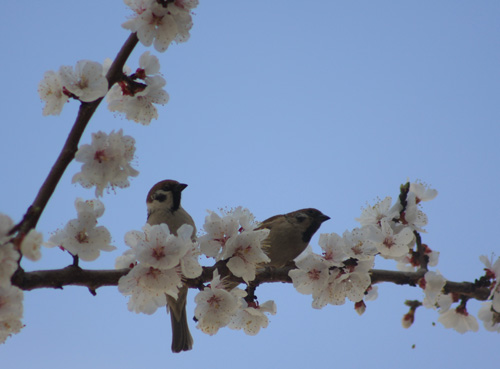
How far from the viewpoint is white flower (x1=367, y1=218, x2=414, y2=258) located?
130 inches

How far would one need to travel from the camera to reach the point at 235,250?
288cm

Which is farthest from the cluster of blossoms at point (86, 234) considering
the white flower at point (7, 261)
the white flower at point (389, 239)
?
the white flower at point (389, 239)

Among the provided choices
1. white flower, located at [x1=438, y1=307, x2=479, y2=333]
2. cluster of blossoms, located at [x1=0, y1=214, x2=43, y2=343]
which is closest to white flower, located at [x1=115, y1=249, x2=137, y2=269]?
cluster of blossoms, located at [x1=0, y1=214, x2=43, y2=343]

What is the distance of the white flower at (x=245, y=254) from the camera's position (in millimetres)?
2826

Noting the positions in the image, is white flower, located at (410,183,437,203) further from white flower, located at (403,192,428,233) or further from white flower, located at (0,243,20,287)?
white flower, located at (0,243,20,287)

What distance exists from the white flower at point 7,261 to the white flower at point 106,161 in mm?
766

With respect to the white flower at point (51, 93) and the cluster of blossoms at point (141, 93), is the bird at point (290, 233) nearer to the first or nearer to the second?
the cluster of blossoms at point (141, 93)

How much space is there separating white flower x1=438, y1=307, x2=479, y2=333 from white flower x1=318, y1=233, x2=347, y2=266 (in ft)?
3.71

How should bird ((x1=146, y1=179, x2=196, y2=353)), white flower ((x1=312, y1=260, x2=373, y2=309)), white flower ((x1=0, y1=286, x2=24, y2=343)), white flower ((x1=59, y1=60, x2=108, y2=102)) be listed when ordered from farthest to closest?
bird ((x1=146, y1=179, x2=196, y2=353)) < white flower ((x1=312, y1=260, x2=373, y2=309)) < white flower ((x1=59, y1=60, x2=108, y2=102)) < white flower ((x1=0, y1=286, x2=24, y2=343))

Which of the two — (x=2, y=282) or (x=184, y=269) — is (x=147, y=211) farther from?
(x=2, y=282)

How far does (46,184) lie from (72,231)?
1.82ft

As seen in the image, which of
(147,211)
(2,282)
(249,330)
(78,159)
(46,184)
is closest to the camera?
(2,282)

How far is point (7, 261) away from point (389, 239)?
7.04 feet

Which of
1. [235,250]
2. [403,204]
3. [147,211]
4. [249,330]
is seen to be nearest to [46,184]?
[235,250]
